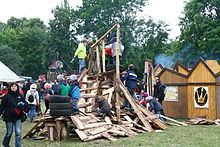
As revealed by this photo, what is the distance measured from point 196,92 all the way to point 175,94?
1.42 meters

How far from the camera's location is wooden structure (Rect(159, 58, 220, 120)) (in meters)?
17.4

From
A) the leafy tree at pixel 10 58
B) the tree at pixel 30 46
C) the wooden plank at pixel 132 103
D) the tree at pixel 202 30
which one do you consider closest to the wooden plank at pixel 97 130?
the wooden plank at pixel 132 103

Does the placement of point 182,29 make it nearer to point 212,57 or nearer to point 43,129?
point 212,57

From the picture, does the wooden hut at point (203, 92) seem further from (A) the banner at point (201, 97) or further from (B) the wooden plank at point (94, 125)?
(B) the wooden plank at point (94, 125)

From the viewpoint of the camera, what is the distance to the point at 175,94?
19.2m

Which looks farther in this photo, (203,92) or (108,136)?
(203,92)

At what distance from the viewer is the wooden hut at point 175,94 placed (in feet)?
61.6

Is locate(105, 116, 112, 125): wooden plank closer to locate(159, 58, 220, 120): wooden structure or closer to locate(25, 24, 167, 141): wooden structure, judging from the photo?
locate(25, 24, 167, 141): wooden structure

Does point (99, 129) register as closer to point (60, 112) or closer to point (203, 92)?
point (60, 112)

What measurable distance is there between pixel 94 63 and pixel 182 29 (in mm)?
32053

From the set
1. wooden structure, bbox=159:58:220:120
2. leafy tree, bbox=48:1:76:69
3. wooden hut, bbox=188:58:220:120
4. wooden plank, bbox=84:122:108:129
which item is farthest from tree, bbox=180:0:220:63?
wooden plank, bbox=84:122:108:129

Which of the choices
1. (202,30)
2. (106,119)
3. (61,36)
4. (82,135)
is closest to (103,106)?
(106,119)

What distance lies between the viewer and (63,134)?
11.8 m

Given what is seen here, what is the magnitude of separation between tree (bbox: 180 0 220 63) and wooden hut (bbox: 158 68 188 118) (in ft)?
70.9
